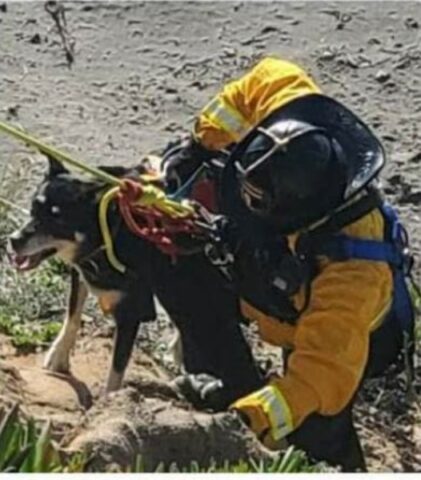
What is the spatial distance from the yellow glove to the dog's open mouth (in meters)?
1.44

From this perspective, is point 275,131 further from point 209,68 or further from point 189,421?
point 209,68

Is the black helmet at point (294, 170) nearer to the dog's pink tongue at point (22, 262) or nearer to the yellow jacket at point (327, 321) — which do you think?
the yellow jacket at point (327, 321)

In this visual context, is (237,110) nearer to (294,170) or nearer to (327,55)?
(294,170)

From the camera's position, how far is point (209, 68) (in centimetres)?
1012

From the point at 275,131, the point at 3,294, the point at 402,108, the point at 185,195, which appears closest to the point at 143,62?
the point at 402,108

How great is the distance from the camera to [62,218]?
7.07 m

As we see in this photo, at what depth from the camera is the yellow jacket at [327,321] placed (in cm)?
587

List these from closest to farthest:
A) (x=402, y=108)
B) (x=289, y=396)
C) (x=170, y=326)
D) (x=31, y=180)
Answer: (x=289, y=396) → (x=170, y=326) → (x=31, y=180) → (x=402, y=108)

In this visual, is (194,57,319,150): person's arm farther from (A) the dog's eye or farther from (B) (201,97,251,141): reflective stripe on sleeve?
(A) the dog's eye

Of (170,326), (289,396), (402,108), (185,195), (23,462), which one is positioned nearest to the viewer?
(23,462)

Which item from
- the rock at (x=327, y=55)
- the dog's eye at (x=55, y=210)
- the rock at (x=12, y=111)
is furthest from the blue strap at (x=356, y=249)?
the rock at (x=327, y=55)

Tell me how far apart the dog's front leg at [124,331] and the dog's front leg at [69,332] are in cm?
16

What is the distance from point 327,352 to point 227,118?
3.42 feet

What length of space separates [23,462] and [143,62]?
17.1 ft
